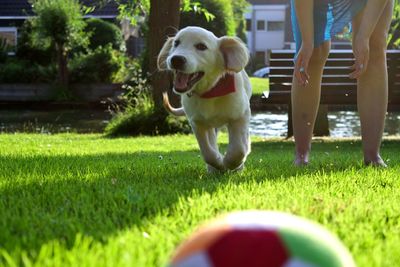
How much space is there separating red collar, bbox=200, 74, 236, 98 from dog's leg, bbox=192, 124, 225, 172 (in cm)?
24

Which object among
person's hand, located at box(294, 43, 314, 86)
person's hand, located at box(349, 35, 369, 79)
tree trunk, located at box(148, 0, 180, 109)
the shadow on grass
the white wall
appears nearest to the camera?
the shadow on grass

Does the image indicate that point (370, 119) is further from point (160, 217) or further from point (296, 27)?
point (160, 217)

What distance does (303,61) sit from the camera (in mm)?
4148

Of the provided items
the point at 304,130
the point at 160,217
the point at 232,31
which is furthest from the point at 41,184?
the point at 232,31

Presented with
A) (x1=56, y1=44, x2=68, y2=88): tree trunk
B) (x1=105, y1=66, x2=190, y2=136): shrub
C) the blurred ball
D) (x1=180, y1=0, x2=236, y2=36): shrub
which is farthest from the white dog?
(x1=180, y1=0, x2=236, y2=36): shrub

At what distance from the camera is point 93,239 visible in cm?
184

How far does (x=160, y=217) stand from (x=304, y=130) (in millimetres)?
2527

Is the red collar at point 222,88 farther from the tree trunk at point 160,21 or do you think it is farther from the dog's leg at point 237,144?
the tree trunk at point 160,21

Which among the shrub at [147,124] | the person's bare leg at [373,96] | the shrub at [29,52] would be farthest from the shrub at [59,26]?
the person's bare leg at [373,96]

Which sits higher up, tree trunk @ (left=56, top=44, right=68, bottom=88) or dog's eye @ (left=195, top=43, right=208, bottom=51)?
dog's eye @ (left=195, top=43, right=208, bottom=51)

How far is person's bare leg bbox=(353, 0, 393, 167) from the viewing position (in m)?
4.25

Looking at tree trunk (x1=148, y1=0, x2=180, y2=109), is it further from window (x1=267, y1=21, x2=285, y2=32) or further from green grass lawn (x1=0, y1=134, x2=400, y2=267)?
window (x1=267, y1=21, x2=285, y2=32)

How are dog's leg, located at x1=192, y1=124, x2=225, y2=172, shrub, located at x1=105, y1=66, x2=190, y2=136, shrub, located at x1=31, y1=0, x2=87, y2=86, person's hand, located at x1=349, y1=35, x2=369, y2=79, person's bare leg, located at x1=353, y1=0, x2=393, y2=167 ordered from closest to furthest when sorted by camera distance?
dog's leg, located at x1=192, y1=124, x2=225, y2=172
person's hand, located at x1=349, y1=35, x2=369, y2=79
person's bare leg, located at x1=353, y1=0, x2=393, y2=167
shrub, located at x1=105, y1=66, x2=190, y2=136
shrub, located at x1=31, y1=0, x2=87, y2=86

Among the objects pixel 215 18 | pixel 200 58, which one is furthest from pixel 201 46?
pixel 215 18
